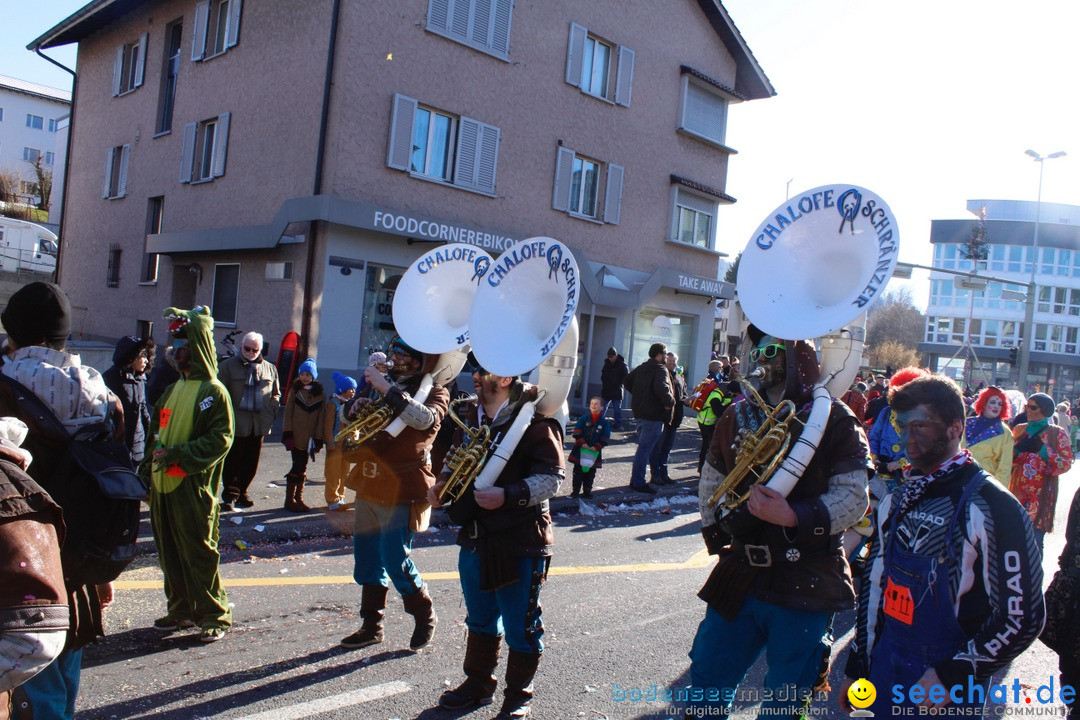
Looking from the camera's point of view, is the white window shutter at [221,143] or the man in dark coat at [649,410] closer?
the man in dark coat at [649,410]

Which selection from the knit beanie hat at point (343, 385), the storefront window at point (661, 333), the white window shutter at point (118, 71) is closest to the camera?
the knit beanie hat at point (343, 385)

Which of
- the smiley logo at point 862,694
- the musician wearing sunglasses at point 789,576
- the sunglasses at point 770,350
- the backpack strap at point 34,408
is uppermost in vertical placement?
the sunglasses at point 770,350

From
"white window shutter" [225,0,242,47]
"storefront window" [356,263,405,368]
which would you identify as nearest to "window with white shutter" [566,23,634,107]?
"storefront window" [356,263,405,368]

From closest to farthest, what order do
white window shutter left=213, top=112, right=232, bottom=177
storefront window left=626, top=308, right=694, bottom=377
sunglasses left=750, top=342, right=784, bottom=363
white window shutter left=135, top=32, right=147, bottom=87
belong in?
1. sunglasses left=750, top=342, right=784, bottom=363
2. white window shutter left=213, top=112, right=232, bottom=177
3. white window shutter left=135, top=32, right=147, bottom=87
4. storefront window left=626, top=308, right=694, bottom=377

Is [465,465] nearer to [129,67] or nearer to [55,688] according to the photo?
[55,688]

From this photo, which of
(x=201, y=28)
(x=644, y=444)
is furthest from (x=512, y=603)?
(x=201, y=28)

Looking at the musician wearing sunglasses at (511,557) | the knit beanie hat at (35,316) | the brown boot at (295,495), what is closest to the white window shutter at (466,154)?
the brown boot at (295,495)

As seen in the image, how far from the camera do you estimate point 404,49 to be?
14594mm

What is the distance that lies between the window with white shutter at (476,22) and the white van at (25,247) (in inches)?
908

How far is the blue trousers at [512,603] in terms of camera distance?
147 inches

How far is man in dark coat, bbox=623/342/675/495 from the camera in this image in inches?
409

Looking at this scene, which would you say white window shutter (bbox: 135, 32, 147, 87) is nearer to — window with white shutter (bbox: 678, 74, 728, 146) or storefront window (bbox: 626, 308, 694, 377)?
window with white shutter (bbox: 678, 74, 728, 146)

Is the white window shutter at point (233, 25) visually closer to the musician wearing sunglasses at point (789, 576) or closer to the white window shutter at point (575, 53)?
Answer: the white window shutter at point (575, 53)

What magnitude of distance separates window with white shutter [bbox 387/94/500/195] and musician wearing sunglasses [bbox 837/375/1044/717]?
1311 cm
